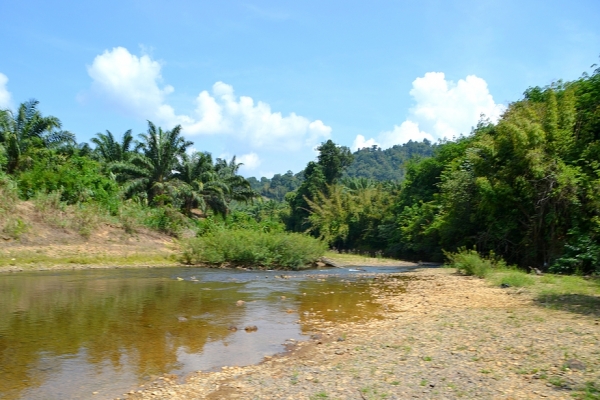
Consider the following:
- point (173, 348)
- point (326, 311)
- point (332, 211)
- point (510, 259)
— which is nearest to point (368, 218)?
point (332, 211)

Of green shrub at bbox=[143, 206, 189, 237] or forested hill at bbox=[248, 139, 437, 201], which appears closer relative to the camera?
green shrub at bbox=[143, 206, 189, 237]

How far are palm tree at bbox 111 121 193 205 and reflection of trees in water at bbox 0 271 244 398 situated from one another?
860 inches

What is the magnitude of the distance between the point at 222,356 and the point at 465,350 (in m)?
4.50

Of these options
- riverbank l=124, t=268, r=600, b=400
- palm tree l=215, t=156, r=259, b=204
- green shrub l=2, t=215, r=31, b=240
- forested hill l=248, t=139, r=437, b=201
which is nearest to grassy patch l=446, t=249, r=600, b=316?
riverbank l=124, t=268, r=600, b=400

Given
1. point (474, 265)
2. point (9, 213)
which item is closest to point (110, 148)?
point (9, 213)

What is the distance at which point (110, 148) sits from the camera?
45719 mm

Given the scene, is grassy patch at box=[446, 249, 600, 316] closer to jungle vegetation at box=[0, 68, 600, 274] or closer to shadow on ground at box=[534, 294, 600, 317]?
shadow on ground at box=[534, 294, 600, 317]

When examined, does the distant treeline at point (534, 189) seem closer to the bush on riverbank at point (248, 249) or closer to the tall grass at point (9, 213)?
the bush on riverbank at point (248, 249)

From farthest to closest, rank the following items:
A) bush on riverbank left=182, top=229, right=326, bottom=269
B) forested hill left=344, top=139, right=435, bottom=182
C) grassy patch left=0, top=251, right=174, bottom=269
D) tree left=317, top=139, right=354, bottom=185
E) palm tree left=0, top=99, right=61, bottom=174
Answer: forested hill left=344, top=139, right=435, bottom=182, tree left=317, top=139, right=354, bottom=185, palm tree left=0, top=99, right=61, bottom=174, bush on riverbank left=182, top=229, right=326, bottom=269, grassy patch left=0, top=251, right=174, bottom=269

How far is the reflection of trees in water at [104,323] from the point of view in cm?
868

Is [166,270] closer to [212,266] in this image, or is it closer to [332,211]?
[212,266]

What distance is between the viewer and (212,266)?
2828 cm

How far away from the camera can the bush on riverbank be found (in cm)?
2836

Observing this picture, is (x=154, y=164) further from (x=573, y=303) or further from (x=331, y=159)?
(x=573, y=303)
